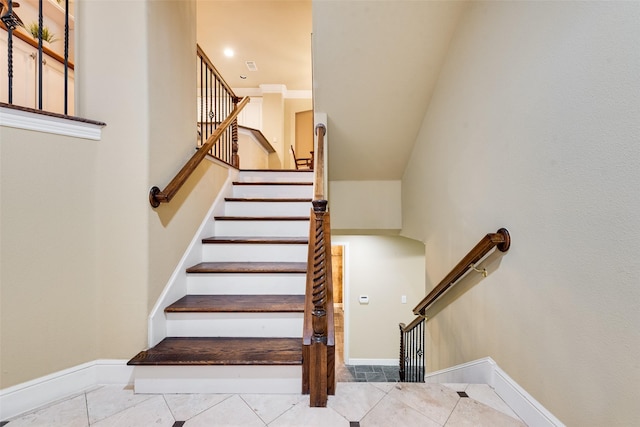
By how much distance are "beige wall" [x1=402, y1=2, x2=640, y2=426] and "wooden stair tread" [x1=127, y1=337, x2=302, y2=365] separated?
114cm

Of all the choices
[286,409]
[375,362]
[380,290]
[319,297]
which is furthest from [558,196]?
[375,362]

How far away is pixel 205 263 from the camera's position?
2.29 meters

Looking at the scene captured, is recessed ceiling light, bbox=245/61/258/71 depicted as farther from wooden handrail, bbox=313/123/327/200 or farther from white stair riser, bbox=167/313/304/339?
white stair riser, bbox=167/313/304/339

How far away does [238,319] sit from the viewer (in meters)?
1.77

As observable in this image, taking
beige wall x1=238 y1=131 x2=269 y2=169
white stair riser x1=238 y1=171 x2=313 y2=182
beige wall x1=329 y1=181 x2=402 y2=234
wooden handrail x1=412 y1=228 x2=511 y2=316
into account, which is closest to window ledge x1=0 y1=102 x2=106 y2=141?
white stair riser x1=238 y1=171 x2=313 y2=182

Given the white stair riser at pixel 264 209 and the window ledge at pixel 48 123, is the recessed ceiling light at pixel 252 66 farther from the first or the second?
the window ledge at pixel 48 123

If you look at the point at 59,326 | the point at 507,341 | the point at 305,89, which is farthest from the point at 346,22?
the point at 305,89

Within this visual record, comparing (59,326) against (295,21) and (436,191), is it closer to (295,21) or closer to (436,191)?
(436,191)

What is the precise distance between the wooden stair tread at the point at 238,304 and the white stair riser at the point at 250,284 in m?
0.05

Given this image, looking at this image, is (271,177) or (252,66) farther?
(252,66)

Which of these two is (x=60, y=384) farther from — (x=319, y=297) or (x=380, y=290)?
(x=380, y=290)

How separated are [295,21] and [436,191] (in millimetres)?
3283

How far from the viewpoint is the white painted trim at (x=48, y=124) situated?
128 centimetres

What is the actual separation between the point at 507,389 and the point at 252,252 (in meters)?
1.84
